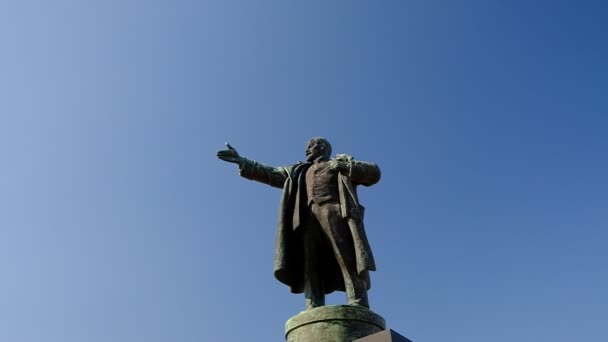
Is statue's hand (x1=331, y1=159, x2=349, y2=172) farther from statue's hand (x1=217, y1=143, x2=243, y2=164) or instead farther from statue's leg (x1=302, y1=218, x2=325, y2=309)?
statue's hand (x1=217, y1=143, x2=243, y2=164)

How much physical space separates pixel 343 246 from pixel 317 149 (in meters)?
1.75

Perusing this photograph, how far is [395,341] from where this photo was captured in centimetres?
632

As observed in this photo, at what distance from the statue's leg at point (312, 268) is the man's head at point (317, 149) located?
1.15m

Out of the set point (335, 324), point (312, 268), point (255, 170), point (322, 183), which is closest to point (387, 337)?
point (335, 324)

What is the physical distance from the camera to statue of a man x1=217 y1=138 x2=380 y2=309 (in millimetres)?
8133

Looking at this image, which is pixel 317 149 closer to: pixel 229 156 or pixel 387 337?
pixel 229 156

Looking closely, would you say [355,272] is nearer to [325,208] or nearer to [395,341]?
[325,208]

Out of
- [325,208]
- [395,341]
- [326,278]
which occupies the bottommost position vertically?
[395,341]

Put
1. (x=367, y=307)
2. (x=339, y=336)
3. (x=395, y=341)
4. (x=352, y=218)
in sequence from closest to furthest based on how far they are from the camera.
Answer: (x=395, y=341), (x=339, y=336), (x=367, y=307), (x=352, y=218)

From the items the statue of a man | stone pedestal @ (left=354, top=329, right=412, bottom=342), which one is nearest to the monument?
the statue of a man

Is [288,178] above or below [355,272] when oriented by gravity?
above

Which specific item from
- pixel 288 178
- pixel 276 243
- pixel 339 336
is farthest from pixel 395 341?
pixel 288 178

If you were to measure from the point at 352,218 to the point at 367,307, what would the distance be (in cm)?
114

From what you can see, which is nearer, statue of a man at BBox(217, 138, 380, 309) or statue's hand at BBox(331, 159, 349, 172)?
statue of a man at BBox(217, 138, 380, 309)
